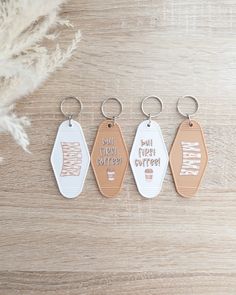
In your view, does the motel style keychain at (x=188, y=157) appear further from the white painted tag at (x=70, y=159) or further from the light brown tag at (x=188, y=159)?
the white painted tag at (x=70, y=159)

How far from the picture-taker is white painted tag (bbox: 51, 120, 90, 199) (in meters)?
0.98

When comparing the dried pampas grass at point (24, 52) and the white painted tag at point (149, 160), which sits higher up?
the dried pampas grass at point (24, 52)

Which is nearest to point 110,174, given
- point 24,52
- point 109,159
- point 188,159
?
point 109,159

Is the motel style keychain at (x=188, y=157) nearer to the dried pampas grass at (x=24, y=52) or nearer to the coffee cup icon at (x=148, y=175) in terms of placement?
the coffee cup icon at (x=148, y=175)

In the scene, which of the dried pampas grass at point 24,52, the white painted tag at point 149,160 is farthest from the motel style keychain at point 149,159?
the dried pampas grass at point 24,52

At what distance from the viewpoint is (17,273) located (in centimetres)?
98

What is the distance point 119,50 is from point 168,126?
177mm

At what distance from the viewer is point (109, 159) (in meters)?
0.98

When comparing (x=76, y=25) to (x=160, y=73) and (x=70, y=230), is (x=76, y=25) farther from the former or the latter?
(x=70, y=230)

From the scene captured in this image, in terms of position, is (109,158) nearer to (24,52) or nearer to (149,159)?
(149,159)

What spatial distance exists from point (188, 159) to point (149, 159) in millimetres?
76

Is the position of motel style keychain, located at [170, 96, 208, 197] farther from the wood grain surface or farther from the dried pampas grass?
the dried pampas grass

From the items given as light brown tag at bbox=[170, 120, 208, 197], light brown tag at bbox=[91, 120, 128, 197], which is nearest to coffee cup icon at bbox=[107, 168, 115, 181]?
light brown tag at bbox=[91, 120, 128, 197]

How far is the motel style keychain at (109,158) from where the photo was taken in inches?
38.3
